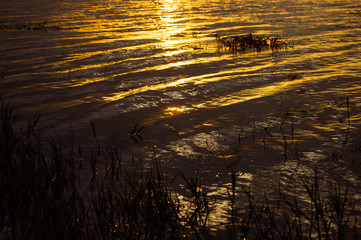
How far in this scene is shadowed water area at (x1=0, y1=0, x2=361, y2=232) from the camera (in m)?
4.55

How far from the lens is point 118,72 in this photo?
9.16 meters

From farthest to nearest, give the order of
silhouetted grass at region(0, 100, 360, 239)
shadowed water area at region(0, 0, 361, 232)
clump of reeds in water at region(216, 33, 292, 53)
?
clump of reeds in water at region(216, 33, 292, 53)
shadowed water area at region(0, 0, 361, 232)
silhouetted grass at region(0, 100, 360, 239)

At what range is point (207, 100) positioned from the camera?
704 cm

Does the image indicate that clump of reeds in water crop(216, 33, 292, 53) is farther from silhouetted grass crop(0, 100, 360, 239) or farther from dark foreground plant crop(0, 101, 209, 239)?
dark foreground plant crop(0, 101, 209, 239)

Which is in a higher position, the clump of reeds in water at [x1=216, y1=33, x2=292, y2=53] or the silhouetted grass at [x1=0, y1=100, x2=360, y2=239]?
the clump of reeds in water at [x1=216, y1=33, x2=292, y2=53]

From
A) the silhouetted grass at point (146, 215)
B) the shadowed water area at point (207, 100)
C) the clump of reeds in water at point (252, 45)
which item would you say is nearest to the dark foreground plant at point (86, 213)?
the silhouetted grass at point (146, 215)

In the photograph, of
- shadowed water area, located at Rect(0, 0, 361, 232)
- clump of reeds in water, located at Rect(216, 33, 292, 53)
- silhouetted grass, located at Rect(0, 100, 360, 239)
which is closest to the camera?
silhouetted grass, located at Rect(0, 100, 360, 239)

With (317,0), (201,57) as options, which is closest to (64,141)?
(201,57)

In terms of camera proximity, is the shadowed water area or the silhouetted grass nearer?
the silhouetted grass

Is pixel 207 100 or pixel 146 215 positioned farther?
pixel 207 100

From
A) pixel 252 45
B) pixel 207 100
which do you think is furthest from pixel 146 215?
pixel 252 45

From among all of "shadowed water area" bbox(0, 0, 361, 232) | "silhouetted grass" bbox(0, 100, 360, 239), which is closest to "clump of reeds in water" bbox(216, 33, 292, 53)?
"shadowed water area" bbox(0, 0, 361, 232)

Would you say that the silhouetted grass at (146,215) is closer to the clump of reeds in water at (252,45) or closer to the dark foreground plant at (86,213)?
the dark foreground plant at (86,213)

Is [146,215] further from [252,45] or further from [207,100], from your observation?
[252,45]
